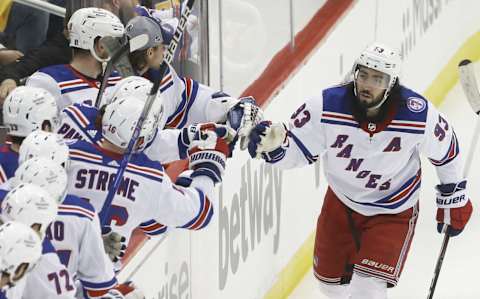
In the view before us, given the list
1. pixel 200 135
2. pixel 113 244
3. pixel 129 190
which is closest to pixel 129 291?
pixel 113 244

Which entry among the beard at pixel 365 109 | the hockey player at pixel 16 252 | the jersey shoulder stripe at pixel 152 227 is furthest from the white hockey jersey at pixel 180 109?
the hockey player at pixel 16 252

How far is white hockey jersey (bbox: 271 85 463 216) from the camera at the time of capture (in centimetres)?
473

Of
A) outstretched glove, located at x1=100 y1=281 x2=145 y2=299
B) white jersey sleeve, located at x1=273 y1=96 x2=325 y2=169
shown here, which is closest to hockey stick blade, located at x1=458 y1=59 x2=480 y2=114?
white jersey sleeve, located at x1=273 y1=96 x2=325 y2=169

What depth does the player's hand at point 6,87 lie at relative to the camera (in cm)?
443

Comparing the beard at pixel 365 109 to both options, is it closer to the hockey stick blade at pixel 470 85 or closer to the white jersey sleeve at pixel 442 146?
the white jersey sleeve at pixel 442 146

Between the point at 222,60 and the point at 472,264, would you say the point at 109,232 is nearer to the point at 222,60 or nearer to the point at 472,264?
the point at 222,60

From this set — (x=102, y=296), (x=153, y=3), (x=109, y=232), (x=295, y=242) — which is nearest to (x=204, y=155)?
(x=109, y=232)

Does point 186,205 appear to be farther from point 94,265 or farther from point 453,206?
point 453,206

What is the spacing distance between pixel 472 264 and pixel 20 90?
308cm

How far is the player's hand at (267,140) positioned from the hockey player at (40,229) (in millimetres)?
1360

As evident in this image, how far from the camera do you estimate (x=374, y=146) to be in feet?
15.6

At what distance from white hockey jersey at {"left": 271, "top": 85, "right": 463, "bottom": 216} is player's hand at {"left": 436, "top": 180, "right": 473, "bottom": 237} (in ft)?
0.13

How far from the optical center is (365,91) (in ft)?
15.3

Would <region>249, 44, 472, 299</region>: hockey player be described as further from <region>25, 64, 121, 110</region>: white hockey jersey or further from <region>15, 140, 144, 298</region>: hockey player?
<region>15, 140, 144, 298</region>: hockey player
